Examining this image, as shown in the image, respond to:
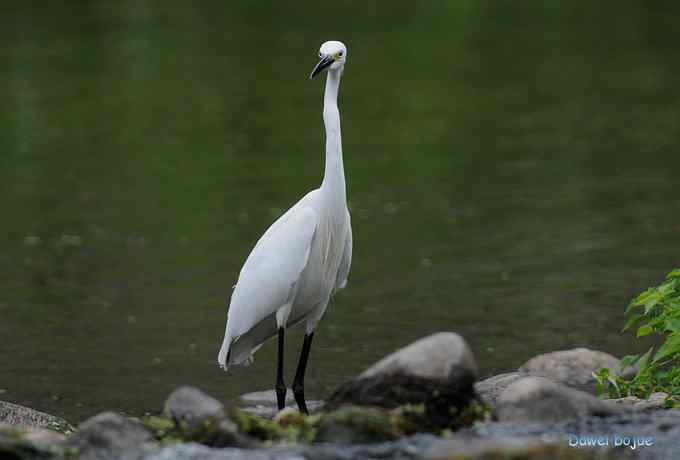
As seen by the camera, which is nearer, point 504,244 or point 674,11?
point 504,244

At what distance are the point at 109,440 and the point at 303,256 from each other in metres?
2.18

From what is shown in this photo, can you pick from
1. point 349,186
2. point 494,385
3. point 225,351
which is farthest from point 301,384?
point 349,186

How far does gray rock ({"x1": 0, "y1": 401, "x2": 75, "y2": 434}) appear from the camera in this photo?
24.8 ft

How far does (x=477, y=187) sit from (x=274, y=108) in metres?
6.43

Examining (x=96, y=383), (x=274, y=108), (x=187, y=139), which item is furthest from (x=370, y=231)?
(x=274, y=108)

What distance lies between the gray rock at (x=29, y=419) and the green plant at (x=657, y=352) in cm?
308

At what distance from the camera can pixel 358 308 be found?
1087 cm

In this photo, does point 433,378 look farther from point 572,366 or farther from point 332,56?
point 572,366

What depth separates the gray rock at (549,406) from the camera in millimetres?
5711

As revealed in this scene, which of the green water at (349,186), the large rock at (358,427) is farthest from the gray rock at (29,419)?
the large rock at (358,427)

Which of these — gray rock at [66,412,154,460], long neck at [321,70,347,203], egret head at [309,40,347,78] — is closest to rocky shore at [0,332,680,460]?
gray rock at [66,412,154,460]

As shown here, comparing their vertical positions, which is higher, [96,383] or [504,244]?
[504,244]

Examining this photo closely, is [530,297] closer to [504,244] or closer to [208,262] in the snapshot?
[504,244]

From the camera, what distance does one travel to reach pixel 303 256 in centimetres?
732
